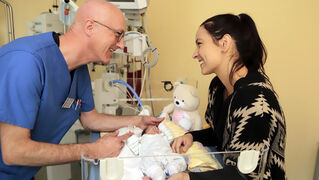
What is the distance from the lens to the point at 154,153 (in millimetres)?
910

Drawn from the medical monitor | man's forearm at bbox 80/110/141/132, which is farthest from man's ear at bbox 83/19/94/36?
man's forearm at bbox 80/110/141/132

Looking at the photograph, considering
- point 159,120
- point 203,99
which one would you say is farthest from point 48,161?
point 203,99

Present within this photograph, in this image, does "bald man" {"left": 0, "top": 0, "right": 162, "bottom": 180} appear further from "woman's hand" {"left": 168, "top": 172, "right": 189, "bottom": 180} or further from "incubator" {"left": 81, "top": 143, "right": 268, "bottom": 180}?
"woman's hand" {"left": 168, "top": 172, "right": 189, "bottom": 180}

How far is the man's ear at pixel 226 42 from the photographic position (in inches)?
40.1

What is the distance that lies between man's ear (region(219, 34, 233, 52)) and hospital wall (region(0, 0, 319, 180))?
42.8 inches

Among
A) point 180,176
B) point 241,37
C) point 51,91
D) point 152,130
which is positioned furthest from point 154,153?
point 241,37

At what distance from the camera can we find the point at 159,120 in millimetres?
1324

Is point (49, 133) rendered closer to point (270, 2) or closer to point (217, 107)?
point (217, 107)

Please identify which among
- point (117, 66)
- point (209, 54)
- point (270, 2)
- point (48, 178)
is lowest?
point (48, 178)

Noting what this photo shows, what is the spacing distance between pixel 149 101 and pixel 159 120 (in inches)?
14.9

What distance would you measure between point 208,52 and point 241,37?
0.53 ft

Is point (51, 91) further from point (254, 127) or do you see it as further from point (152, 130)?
point (254, 127)

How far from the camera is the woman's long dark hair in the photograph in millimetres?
1024

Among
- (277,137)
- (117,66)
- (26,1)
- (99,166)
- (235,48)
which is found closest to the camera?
(99,166)
